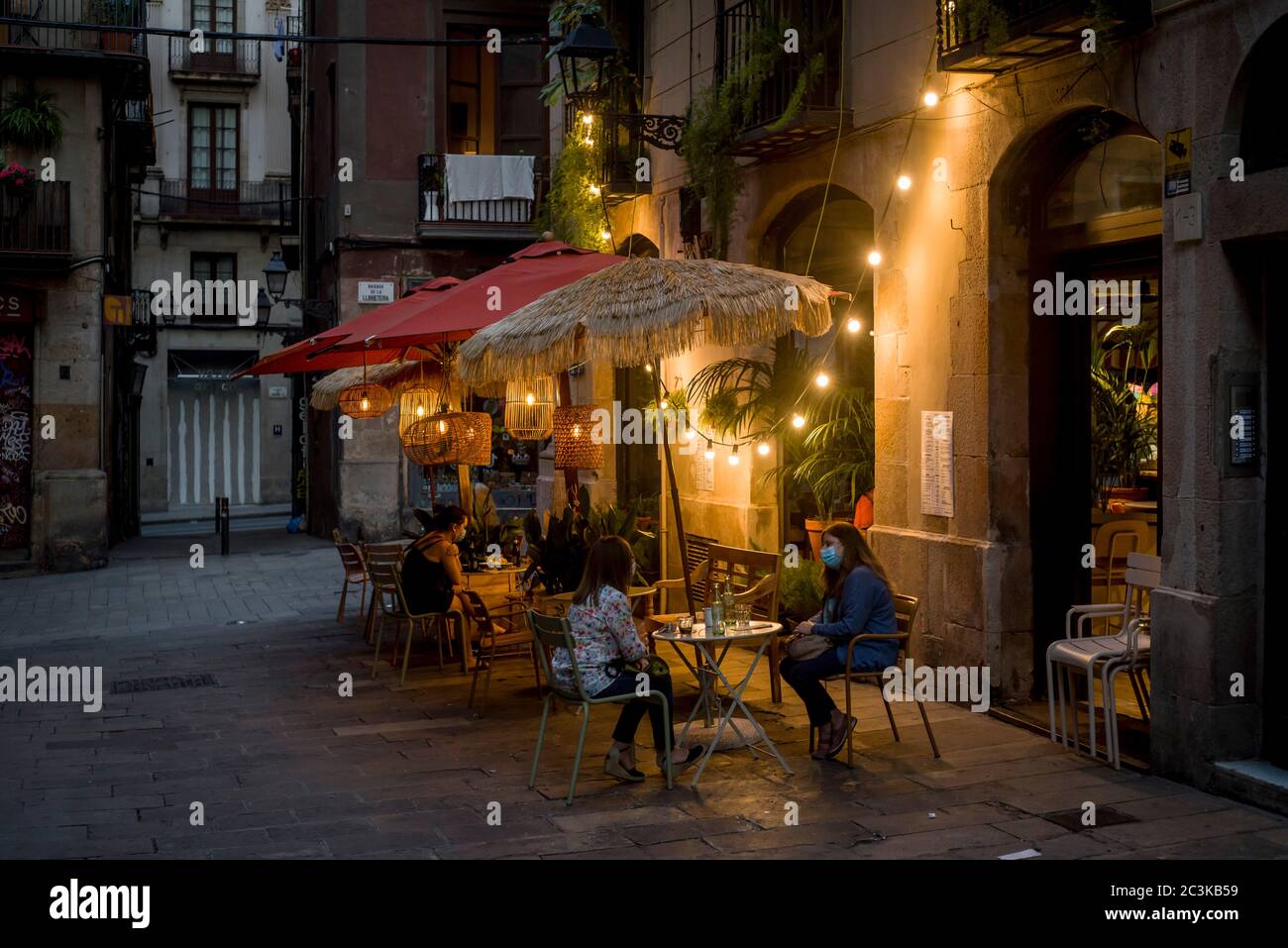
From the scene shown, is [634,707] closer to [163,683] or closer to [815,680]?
[815,680]

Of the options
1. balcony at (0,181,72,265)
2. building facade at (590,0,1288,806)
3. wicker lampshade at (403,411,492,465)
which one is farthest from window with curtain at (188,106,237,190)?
wicker lampshade at (403,411,492,465)

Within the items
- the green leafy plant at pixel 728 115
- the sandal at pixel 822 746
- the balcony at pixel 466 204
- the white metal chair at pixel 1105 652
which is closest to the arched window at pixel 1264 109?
the white metal chair at pixel 1105 652

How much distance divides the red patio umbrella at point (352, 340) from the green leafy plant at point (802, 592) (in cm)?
356

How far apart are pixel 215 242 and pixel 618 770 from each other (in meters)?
30.2

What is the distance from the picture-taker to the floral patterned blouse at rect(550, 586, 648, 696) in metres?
6.95

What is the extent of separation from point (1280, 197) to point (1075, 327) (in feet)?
8.32

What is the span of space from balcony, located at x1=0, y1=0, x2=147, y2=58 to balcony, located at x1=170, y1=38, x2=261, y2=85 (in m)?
15.7

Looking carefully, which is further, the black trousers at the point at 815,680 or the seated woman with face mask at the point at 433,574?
the seated woman with face mask at the point at 433,574

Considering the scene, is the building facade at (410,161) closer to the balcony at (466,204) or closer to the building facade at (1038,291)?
the balcony at (466,204)

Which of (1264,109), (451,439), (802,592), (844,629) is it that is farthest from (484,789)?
(1264,109)

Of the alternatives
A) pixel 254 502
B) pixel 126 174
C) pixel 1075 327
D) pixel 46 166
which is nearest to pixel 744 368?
pixel 1075 327

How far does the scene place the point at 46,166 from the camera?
1862cm

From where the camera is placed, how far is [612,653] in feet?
23.0

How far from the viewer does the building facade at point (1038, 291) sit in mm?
6711
